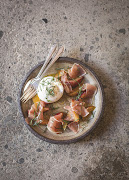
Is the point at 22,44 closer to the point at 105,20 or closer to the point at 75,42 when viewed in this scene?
the point at 75,42

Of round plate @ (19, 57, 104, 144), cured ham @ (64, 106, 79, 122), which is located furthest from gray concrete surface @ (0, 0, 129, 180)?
cured ham @ (64, 106, 79, 122)

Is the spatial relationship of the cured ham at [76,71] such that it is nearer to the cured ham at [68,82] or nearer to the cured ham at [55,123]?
the cured ham at [68,82]

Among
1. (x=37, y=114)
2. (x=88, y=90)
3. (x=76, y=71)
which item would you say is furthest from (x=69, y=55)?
(x=37, y=114)

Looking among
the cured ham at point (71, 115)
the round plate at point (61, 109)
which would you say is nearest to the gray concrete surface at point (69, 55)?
the round plate at point (61, 109)

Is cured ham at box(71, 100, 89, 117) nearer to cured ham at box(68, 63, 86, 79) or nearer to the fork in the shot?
cured ham at box(68, 63, 86, 79)

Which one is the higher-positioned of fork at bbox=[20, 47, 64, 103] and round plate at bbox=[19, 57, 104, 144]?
fork at bbox=[20, 47, 64, 103]

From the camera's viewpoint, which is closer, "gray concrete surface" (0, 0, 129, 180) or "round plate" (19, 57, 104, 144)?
"round plate" (19, 57, 104, 144)

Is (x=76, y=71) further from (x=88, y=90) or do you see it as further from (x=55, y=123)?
(x=55, y=123)
